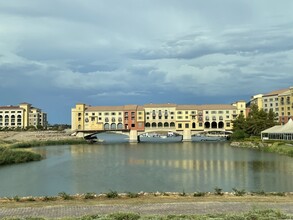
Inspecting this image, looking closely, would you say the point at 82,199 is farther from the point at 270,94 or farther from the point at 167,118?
the point at 270,94

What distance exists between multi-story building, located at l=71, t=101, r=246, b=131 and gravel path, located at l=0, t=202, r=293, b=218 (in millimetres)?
101125

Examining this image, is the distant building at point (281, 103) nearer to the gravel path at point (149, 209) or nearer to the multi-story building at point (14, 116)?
the gravel path at point (149, 209)

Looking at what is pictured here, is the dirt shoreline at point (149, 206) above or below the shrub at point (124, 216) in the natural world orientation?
below

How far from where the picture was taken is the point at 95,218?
38.2 ft

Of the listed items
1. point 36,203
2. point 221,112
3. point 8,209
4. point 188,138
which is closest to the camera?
point 8,209

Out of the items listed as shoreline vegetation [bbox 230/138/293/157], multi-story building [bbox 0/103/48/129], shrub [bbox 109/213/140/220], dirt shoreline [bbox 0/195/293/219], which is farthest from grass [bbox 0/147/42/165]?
multi-story building [bbox 0/103/48/129]

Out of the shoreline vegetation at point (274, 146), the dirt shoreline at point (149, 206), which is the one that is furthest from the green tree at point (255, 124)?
the dirt shoreline at point (149, 206)

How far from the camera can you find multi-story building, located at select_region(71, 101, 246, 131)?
11800cm

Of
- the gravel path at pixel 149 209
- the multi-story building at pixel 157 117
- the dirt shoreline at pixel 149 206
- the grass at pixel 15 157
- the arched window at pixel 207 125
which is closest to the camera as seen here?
the gravel path at pixel 149 209

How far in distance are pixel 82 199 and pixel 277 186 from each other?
1398 centimetres

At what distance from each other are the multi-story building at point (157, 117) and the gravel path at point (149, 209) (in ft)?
332

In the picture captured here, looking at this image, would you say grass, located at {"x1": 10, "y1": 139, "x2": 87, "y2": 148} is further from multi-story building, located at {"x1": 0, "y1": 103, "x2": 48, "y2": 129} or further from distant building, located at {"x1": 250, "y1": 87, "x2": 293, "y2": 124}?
multi-story building, located at {"x1": 0, "y1": 103, "x2": 48, "y2": 129}

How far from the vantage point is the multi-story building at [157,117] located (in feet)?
387

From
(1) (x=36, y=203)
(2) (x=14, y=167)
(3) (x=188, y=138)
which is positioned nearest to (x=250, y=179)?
(1) (x=36, y=203)
